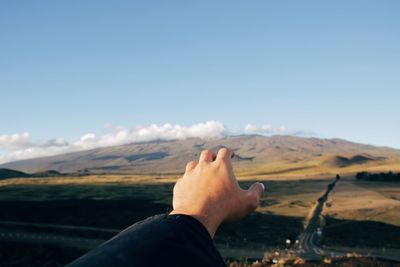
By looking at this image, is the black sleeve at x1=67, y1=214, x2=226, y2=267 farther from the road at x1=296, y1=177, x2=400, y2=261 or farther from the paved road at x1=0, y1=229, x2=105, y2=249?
the paved road at x1=0, y1=229, x2=105, y2=249

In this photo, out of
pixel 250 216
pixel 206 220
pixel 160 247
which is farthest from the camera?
pixel 250 216

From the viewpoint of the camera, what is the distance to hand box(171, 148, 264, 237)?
200cm

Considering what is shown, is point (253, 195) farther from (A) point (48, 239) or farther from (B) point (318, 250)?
(A) point (48, 239)

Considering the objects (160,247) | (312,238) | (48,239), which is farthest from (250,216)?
(160,247)

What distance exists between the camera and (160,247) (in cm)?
161

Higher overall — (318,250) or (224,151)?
(224,151)

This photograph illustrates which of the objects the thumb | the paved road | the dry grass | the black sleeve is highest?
the thumb

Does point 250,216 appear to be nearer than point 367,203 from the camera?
Yes

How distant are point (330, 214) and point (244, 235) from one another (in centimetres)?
2779

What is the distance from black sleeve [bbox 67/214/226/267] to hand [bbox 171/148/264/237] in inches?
4.7

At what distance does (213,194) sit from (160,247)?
0.51 meters

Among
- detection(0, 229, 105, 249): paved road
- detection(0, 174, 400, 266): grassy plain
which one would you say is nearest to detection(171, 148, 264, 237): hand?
detection(0, 174, 400, 266): grassy plain

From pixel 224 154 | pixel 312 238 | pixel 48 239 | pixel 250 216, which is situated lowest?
pixel 312 238

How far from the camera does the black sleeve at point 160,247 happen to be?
149 cm
